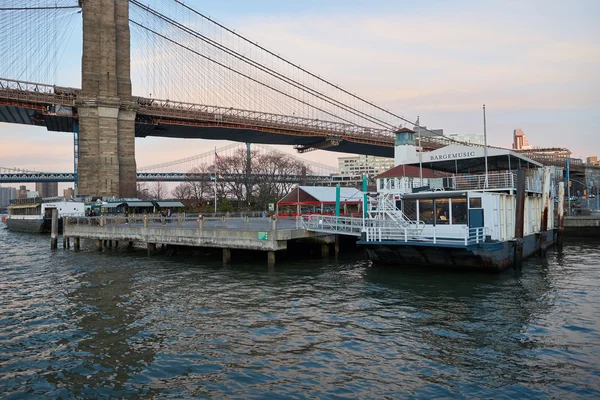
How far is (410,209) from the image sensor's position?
944 inches

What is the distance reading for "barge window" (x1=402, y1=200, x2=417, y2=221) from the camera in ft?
77.9

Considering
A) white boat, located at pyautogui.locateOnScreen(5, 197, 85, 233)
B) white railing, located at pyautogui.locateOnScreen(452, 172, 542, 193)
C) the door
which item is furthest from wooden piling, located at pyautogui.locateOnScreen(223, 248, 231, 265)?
white boat, located at pyautogui.locateOnScreen(5, 197, 85, 233)

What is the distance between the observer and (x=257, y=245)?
2523 centimetres

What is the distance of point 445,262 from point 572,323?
28.5ft

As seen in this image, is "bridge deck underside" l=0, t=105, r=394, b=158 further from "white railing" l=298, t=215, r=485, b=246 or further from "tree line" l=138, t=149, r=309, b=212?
"white railing" l=298, t=215, r=485, b=246

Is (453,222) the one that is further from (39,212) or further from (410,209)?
(39,212)

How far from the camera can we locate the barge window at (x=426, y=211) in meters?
23.2

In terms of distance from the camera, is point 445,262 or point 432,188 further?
point 432,188

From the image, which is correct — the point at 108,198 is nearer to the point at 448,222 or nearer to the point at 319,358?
the point at 448,222

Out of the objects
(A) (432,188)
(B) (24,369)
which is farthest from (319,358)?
(A) (432,188)

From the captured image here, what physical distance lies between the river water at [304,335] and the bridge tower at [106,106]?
37.4 m

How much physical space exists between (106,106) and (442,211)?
50647 mm

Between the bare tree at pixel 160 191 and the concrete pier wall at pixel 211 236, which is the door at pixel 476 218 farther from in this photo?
the bare tree at pixel 160 191

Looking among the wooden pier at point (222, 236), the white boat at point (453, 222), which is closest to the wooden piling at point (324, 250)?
the wooden pier at point (222, 236)
